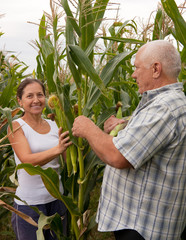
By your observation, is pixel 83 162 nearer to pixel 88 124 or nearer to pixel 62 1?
pixel 88 124

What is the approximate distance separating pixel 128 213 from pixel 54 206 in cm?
80

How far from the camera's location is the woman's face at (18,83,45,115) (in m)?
2.16

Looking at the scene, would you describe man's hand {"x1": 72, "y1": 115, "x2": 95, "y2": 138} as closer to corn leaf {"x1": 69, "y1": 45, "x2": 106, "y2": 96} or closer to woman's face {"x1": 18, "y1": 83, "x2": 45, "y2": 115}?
corn leaf {"x1": 69, "y1": 45, "x2": 106, "y2": 96}

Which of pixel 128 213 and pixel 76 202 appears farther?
pixel 76 202

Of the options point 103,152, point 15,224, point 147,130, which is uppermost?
point 147,130

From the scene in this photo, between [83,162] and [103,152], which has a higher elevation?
[103,152]

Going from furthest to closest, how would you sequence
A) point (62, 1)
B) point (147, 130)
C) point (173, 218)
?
point (62, 1) → point (173, 218) → point (147, 130)

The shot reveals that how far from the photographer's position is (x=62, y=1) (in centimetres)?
173

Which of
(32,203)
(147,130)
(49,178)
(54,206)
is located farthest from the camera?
(54,206)

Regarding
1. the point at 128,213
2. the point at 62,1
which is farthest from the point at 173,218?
the point at 62,1

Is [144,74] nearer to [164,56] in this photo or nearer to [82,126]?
[164,56]

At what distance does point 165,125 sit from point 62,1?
0.93m

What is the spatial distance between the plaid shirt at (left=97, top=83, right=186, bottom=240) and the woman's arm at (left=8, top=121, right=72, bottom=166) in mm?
391

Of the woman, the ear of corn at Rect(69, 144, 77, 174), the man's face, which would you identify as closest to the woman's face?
the woman
